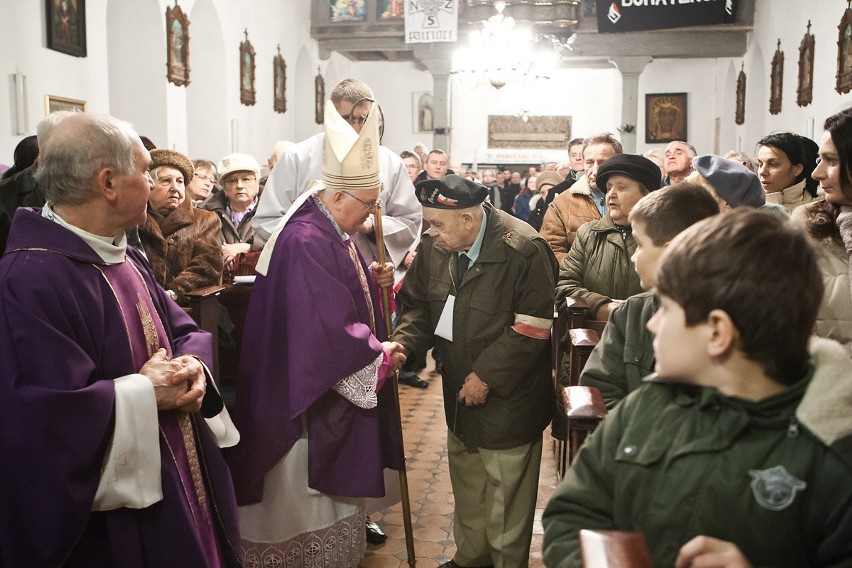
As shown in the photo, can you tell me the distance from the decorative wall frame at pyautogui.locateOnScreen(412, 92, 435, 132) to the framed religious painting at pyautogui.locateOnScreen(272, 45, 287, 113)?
23.8ft

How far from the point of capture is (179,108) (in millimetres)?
10242

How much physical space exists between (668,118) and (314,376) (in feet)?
59.9

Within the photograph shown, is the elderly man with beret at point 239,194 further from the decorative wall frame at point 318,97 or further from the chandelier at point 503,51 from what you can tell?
the decorative wall frame at point 318,97

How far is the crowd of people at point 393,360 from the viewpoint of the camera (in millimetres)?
1389

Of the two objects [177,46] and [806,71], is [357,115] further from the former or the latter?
[806,71]

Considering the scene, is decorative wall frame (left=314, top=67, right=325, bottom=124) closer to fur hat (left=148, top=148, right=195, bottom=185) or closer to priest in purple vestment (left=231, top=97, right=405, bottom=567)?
fur hat (left=148, top=148, right=195, bottom=185)

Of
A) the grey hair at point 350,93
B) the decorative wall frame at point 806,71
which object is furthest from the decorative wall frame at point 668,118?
the grey hair at point 350,93

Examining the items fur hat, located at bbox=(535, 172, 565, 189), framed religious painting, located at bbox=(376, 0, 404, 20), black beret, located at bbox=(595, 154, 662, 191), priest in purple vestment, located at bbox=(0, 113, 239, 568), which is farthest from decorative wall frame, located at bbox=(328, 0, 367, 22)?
priest in purple vestment, located at bbox=(0, 113, 239, 568)

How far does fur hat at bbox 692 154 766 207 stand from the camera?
3225 millimetres

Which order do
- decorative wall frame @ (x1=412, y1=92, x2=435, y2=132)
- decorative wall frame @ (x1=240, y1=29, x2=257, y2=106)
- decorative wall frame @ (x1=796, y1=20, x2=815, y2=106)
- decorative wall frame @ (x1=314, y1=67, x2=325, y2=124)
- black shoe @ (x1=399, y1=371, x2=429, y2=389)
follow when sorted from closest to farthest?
1. black shoe @ (x1=399, y1=371, x2=429, y2=389)
2. decorative wall frame @ (x1=796, y1=20, x2=815, y2=106)
3. decorative wall frame @ (x1=240, y1=29, x2=257, y2=106)
4. decorative wall frame @ (x1=314, y1=67, x2=325, y2=124)
5. decorative wall frame @ (x1=412, y1=92, x2=435, y2=132)

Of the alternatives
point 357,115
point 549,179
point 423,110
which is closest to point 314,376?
point 357,115

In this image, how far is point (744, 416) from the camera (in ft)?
4.59

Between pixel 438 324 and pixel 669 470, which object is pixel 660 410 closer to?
pixel 669 470

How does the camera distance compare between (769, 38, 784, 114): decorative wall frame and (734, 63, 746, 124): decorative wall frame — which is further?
(734, 63, 746, 124): decorative wall frame
